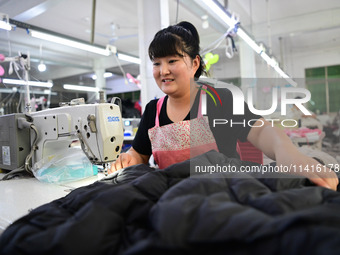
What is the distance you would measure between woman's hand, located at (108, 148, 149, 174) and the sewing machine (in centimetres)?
6

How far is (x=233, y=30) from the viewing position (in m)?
3.82

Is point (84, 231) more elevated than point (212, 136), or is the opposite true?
point (212, 136)

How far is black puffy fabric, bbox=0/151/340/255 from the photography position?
0.43 metres

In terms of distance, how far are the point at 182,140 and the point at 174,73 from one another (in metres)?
0.36

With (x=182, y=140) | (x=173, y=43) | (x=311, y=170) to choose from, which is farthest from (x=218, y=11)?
(x=311, y=170)

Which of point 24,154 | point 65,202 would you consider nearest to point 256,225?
point 65,202

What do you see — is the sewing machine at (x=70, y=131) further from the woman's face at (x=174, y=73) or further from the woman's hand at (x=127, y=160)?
the woman's face at (x=174, y=73)

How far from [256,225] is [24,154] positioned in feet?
5.33

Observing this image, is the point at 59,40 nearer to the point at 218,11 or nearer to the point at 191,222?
the point at 218,11

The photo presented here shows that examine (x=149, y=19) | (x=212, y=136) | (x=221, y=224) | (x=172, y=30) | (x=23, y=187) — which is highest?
(x=149, y=19)

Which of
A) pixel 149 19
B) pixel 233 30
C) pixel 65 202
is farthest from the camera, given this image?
pixel 233 30

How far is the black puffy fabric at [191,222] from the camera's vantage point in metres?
0.43

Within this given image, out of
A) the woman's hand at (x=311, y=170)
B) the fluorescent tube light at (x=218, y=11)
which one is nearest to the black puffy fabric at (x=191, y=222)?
the woman's hand at (x=311, y=170)

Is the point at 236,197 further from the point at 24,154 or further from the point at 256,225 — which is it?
the point at 24,154
